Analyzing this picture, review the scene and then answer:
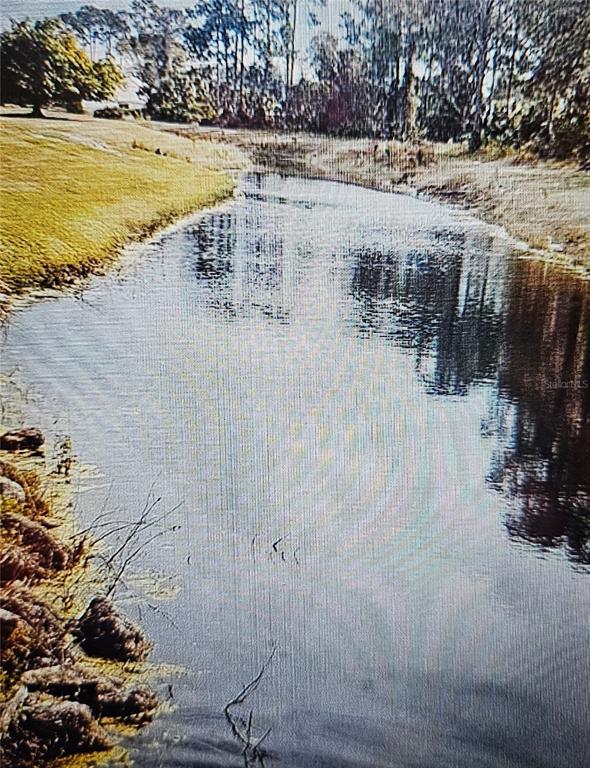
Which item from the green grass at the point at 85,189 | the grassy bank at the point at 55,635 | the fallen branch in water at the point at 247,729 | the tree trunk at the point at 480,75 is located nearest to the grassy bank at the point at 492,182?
the tree trunk at the point at 480,75

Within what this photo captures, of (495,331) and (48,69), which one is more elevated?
(48,69)

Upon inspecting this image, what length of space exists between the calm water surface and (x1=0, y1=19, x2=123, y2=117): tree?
11.3 inches

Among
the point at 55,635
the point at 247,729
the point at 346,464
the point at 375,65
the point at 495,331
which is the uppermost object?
the point at 375,65

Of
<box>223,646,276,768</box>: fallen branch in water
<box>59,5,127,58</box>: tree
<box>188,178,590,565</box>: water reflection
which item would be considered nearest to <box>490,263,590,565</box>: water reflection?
<box>188,178,590,565</box>: water reflection

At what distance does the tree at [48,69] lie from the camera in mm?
1224

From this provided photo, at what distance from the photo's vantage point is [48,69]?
1240mm

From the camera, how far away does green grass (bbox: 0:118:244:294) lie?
1.24 m

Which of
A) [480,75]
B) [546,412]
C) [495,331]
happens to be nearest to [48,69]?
[480,75]

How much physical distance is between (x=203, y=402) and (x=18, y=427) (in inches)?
12.3

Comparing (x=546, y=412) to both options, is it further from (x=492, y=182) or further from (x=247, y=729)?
(x=247, y=729)

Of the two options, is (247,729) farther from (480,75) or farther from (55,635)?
(480,75)

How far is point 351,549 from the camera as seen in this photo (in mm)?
1301

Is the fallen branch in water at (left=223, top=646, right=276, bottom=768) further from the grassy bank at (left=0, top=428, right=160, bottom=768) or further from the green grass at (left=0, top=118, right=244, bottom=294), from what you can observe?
the green grass at (left=0, top=118, right=244, bottom=294)

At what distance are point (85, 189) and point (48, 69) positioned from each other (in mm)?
204
